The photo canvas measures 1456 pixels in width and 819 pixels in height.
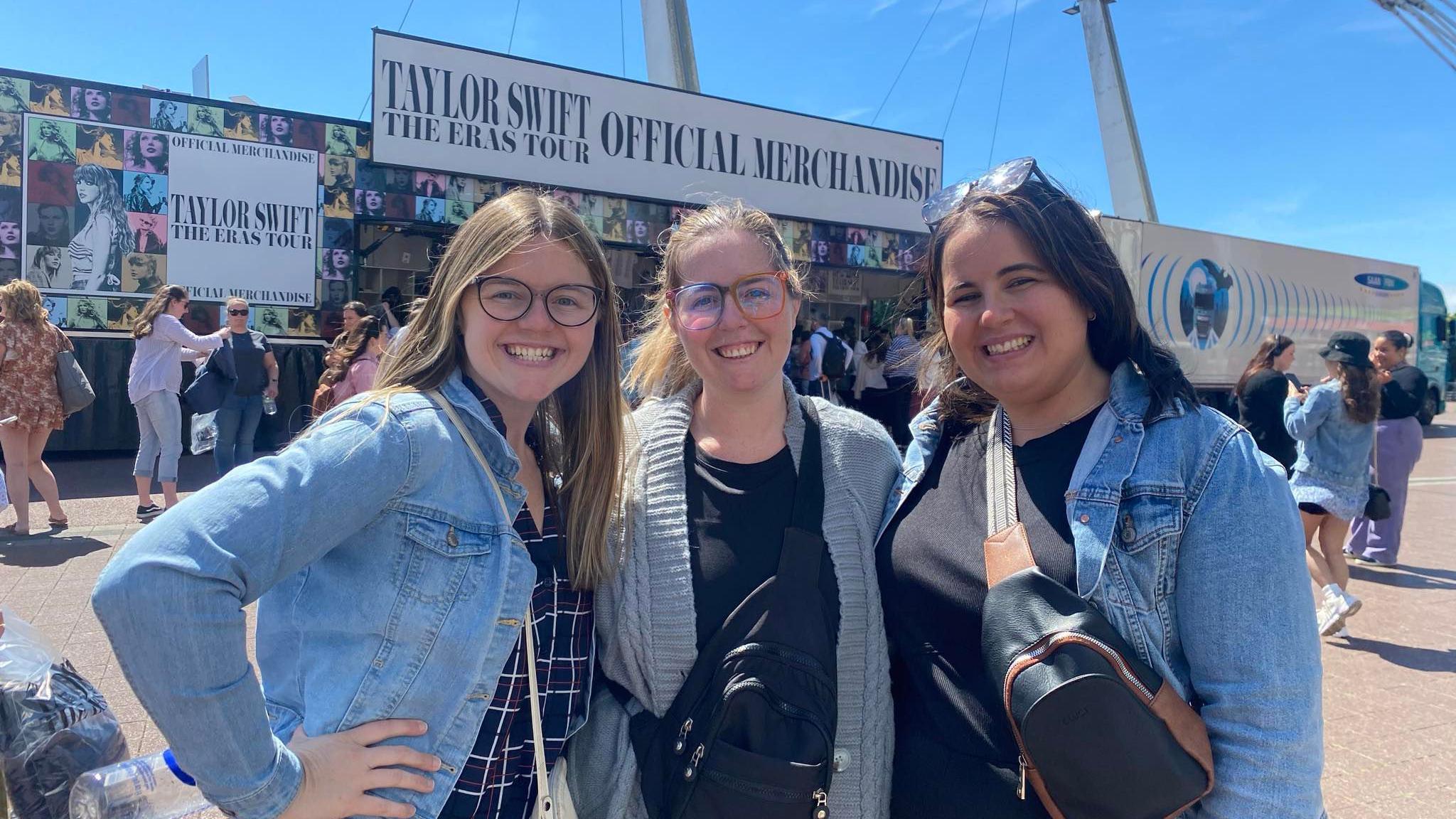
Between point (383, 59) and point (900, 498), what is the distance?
1106cm

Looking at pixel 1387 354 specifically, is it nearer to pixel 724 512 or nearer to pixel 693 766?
pixel 724 512

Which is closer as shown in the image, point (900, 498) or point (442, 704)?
point (442, 704)

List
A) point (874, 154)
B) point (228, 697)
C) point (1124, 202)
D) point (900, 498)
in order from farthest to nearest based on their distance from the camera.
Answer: point (1124, 202) < point (874, 154) < point (900, 498) < point (228, 697)

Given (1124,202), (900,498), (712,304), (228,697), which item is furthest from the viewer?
(1124,202)

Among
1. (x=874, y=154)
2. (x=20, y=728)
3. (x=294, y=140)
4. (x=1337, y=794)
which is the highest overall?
(x=874, y=154)

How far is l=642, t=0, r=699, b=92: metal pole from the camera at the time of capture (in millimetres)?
14625

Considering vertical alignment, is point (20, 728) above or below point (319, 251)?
below

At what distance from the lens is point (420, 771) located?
143cm

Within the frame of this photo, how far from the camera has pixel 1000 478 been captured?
65.2 inches

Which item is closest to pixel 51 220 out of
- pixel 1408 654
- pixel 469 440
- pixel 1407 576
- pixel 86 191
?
pixel 86 191

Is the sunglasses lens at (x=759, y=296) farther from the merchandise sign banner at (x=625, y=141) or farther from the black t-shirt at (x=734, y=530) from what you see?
the merchandise sign banner at (x=625, y=141)

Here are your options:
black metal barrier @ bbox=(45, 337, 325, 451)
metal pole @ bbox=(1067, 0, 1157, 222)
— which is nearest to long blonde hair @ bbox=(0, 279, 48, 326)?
black metal barrier @ bbox=(45, 337, 325, 451)

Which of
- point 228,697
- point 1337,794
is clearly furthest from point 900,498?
point 1337,794

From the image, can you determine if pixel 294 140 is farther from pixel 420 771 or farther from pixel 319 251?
pixel 420 771
